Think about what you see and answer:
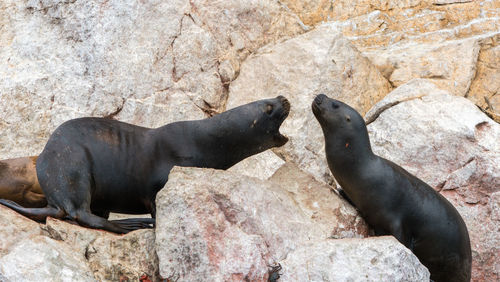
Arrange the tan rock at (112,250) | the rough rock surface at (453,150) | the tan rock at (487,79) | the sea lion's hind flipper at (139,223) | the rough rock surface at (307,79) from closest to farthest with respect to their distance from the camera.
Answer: the tan rock at (112,250) → the sea lion's hind flipper at (139,223) → the rough rock surface at (453,150) → the rough rock surface at (307,79) → the tan rock at (487,79)

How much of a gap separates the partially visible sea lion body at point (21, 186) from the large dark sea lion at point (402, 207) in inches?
116

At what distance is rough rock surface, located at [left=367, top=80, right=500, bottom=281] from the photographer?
7859mm

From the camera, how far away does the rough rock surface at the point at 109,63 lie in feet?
28.5

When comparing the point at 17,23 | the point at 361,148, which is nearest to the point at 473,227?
the point at 361,148

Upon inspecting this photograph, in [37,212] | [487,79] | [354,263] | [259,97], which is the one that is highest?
[37,212]

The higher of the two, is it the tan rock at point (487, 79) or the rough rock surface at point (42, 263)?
the rough rock surface at point (42, 263)

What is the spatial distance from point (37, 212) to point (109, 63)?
332cm

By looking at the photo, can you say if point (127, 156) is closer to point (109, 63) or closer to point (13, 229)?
point (13, 229)

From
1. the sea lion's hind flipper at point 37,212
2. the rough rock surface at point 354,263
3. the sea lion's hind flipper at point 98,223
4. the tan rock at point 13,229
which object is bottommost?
the rough rock surface at point 354,263

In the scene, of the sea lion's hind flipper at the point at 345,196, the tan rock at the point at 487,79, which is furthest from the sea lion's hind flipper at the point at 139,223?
the tan rock at the point at 487,79

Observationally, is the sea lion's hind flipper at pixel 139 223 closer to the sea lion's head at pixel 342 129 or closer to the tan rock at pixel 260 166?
the sea lion's head at pixel 342 129

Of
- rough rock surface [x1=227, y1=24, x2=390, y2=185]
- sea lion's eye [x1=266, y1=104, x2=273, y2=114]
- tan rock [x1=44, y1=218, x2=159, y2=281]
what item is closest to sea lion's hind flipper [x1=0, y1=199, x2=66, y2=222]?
tan rock [x1=44, y1=218, x2=159, y2=281]

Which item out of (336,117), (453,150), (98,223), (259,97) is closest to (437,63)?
(453,150)

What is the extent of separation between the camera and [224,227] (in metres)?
5.52
